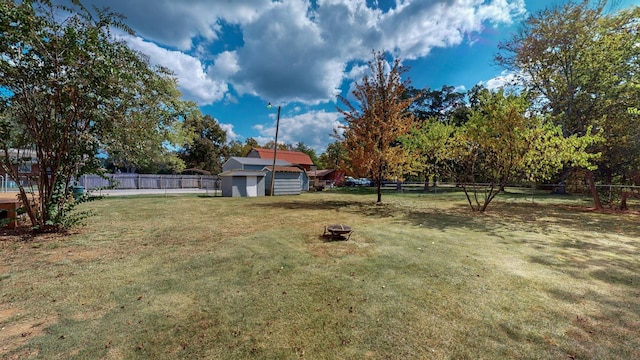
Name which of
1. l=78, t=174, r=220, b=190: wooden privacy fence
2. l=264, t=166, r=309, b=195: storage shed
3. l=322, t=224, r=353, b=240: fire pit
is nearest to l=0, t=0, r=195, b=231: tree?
l=322, t=224, r=353, b=240: fire pit

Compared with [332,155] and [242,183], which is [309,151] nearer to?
[332,155]

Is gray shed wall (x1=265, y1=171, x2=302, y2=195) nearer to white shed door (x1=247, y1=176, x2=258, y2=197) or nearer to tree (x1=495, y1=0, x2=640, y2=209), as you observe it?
white shed door (x1=247, y1=176, x2=258, y2=197)

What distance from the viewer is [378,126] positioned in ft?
43.4

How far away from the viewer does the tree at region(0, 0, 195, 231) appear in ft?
18.6

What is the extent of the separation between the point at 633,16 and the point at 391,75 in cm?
1166

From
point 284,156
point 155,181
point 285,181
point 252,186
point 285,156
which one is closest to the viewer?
point 252,186

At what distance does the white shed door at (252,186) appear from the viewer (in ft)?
64.5

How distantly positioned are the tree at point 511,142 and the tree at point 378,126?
6.46ft

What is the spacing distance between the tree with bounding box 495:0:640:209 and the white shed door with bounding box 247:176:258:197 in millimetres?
19118

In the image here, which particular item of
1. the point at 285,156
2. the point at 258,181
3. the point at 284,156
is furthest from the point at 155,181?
the point at 285,156

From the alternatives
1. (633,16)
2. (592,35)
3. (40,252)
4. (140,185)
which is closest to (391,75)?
(592,35)

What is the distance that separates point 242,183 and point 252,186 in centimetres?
87

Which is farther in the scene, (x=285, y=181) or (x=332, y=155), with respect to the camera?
(x=332, y=155)

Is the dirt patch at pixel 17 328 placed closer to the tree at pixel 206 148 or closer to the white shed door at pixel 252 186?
the white shed door at pixel 252 186
